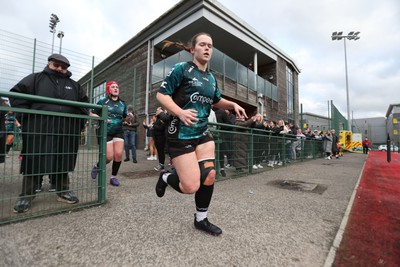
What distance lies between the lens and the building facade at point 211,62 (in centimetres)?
1067

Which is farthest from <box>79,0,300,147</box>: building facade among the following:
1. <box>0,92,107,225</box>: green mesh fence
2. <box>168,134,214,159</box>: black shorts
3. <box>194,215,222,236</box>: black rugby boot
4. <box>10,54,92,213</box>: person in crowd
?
<box>194,215,222,236</box>: black rugby boot

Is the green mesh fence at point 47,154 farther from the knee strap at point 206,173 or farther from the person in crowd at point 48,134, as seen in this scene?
the knee strap at point 206,173

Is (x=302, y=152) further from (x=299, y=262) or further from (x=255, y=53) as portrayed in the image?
(x=299, y=262)

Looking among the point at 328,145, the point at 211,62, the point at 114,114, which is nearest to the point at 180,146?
the point at 114,114

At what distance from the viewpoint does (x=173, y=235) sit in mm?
2062

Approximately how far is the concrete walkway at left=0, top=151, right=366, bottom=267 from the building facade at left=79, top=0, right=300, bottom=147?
8.34m

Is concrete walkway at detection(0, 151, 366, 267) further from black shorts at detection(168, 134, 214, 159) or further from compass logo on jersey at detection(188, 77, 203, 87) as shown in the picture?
compass logo on jersey at detection(188, 77, 203, 87)

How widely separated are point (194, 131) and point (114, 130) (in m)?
2.61

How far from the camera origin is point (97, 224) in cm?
225

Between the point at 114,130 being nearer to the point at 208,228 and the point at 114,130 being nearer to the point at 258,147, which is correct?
the point at 208,228

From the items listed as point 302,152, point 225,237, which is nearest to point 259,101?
point 302,152

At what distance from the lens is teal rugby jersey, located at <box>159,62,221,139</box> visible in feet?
6.71

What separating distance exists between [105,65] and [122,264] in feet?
58.5

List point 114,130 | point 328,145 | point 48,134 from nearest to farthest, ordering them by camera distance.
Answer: point 48,134 → point 114,130 → point 328,145
